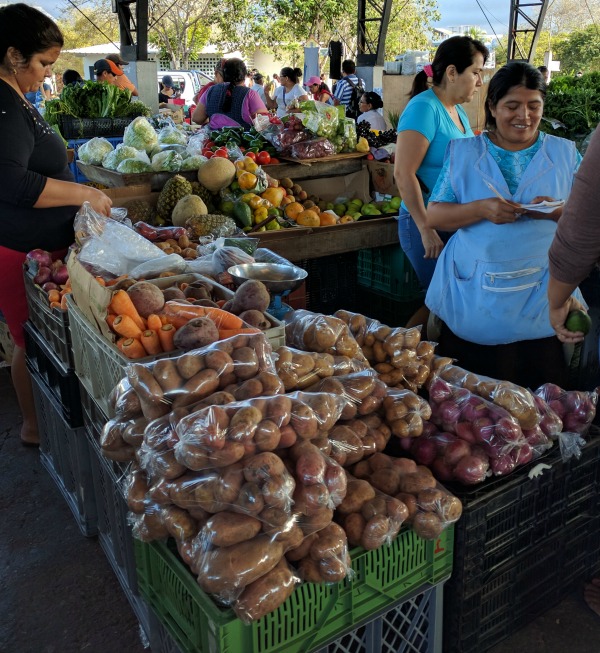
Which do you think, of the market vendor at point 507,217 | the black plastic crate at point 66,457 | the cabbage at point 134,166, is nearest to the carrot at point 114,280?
the black plastic crate at point 66,457

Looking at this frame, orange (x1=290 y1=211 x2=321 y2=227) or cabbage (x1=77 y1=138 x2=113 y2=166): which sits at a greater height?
cabbage (x1=77 y1=138 x2=113 y2=166)

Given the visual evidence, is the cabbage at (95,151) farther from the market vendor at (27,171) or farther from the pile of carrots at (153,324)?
the pile of carrots at (153,324)

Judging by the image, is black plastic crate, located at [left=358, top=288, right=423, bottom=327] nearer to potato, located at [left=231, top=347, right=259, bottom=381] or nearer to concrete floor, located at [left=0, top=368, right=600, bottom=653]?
concrete floor, located at [left=0, top=368, right=600, bottom=653]

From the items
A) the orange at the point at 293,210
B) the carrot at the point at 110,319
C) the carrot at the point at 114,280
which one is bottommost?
the orange at the point at 293,210

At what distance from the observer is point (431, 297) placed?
3.04 metres

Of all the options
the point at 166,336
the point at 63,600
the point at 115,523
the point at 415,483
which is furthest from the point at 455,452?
the point at 63,600

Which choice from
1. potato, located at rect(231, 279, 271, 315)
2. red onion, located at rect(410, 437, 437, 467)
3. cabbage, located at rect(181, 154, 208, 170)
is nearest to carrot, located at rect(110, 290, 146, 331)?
potato, located at rect(231, 279, 271, 315)

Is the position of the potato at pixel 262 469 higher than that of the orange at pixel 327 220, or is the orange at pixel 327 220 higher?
the potato at pixel 262 469

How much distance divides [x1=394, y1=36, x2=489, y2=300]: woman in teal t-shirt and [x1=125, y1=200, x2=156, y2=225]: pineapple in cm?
162

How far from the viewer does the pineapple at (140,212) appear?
4.14m

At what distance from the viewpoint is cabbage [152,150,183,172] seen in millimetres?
4414

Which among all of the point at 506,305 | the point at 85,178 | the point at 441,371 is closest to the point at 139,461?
the point at 441,371

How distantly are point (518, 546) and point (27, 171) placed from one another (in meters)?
2.43

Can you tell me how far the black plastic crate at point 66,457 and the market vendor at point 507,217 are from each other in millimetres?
1716
